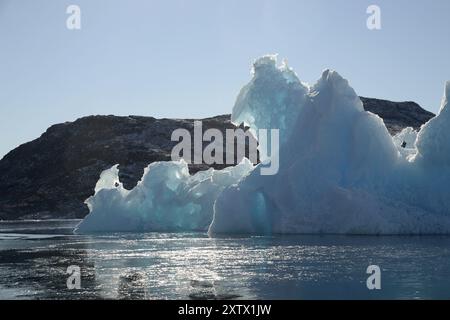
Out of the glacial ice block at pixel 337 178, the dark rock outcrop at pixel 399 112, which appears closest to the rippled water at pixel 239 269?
the glacial ice block at pixel 337 178

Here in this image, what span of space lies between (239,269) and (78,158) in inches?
5135

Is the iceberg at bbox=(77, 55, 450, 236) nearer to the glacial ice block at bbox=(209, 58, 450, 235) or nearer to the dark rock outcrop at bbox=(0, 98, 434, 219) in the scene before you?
the glacial ice block at bbox=(209, 58, 450, 235)

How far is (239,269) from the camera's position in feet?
78.1

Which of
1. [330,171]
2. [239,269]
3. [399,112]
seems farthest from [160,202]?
[399,112]

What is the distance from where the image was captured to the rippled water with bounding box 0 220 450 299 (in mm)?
18422

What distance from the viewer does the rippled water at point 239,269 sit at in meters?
18.4

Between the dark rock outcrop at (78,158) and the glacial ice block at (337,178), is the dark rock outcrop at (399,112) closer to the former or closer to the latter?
the dark rock outcrop at (78,158)

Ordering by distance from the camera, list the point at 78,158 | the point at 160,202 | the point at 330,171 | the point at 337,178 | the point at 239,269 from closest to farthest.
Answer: the point at 239,269 → the point at 337,178 → the point at 330,171 → the point at 160,202 → the point at 78,158

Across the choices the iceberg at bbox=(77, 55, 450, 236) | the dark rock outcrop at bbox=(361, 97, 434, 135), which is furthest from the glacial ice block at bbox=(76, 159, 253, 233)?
the dark rock outcrop at bbox=(361, 97, 434, 135)

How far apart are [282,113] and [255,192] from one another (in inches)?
278

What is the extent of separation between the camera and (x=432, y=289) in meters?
18.1

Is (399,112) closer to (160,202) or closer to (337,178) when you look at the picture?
(160,202)

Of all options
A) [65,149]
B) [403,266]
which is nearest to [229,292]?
[403,266]
